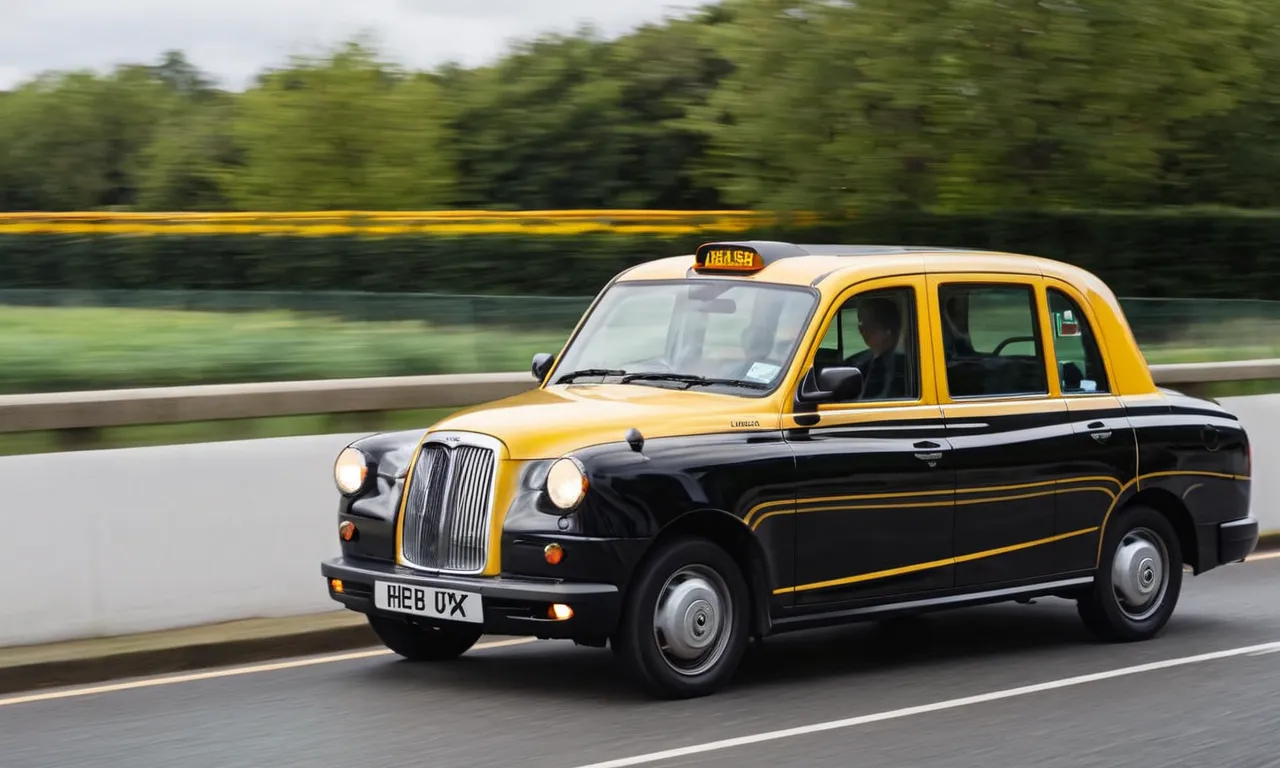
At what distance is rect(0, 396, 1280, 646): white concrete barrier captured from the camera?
8.79 metres

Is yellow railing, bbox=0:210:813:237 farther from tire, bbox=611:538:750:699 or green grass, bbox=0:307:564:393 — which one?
tire, bbox=611:538:750:699

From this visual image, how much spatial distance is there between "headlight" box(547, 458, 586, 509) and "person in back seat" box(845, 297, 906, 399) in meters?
1.66

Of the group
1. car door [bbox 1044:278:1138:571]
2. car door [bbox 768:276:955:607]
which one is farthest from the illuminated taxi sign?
car door [bbox 1044:278:1138:571]

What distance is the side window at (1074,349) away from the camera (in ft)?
31.2

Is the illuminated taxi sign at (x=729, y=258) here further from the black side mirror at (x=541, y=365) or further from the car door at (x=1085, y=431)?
the car door at (x=1085, y=431)

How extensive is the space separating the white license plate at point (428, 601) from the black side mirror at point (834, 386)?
5.61 ft

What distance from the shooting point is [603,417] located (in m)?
7.95

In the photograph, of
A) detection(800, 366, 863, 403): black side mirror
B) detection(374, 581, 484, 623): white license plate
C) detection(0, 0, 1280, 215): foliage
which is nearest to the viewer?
detection(374, 581, 484, 623): white license plate

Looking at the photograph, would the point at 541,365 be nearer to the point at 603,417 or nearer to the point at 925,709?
the point at 603,417

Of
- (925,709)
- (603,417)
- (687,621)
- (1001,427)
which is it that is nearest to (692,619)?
(687,621)

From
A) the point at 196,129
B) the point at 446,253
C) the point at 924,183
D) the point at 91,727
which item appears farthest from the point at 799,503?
the point at 196,129

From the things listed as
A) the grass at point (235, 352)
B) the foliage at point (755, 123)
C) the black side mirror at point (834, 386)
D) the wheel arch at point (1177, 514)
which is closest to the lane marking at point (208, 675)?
the wheel arch at point (1177, 514)

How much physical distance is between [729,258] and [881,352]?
0.82 meters

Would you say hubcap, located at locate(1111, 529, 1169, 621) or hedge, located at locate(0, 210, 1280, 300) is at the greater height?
hedge, located at locate(0, 210, 1280, 300)
